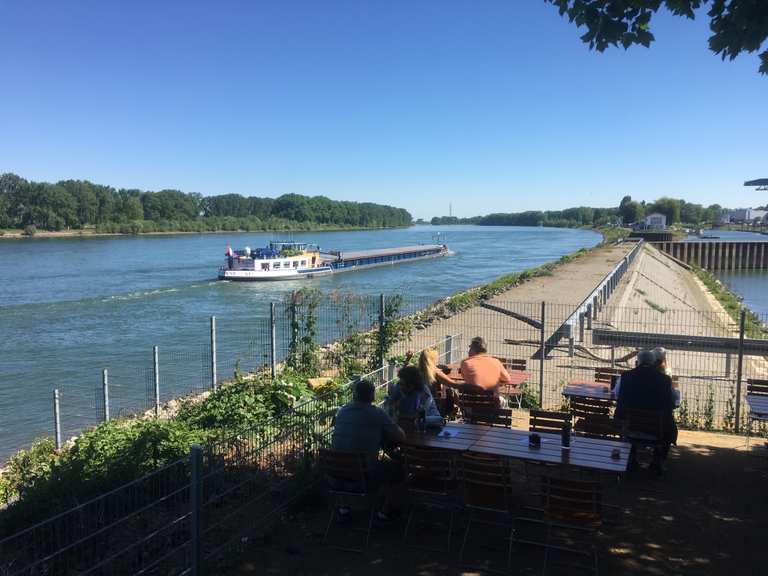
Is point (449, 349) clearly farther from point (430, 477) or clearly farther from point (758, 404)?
point (430, 477)

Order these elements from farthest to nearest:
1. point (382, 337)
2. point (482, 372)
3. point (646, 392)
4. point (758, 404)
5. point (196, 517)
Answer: point (382, 337)
point (482, 372)
point (758, 404)
point (646, 392)
point (196, 517)

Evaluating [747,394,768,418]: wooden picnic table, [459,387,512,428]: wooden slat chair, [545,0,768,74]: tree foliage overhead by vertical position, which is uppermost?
[545,0,768,74]: tree foliage overhead

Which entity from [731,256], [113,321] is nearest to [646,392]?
[113,321]

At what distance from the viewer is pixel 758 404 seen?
7777 millimetres

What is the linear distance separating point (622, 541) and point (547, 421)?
1674mm

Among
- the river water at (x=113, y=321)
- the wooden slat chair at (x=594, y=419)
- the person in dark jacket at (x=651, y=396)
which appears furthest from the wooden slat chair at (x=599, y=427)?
the river water at (x=113, y=321)

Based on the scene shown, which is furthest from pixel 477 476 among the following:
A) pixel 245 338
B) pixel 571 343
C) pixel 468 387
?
pixel 245 338

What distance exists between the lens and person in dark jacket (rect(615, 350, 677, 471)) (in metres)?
7.27

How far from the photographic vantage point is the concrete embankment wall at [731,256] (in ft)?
308

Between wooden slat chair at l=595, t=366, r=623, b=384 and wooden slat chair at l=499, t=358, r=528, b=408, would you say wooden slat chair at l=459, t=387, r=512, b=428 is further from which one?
wooden slat chair at l=595, t=366, r=623, b=384

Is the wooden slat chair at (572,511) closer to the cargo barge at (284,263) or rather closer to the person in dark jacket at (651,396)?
the person in dark jacket at (651,396)

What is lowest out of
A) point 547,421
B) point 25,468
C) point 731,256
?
point 731,256

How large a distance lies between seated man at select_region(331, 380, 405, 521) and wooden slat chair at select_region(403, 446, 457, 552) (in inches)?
7.0

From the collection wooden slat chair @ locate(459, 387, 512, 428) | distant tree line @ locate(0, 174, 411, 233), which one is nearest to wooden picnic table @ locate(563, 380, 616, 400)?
wooden slat chair @ locate(459, 387, 512, 428)
